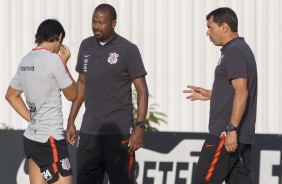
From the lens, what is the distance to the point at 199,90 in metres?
8.73

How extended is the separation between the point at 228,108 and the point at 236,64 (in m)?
0.39

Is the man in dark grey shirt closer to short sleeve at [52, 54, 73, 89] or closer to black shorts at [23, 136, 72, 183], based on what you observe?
black shorts at [23, 136, 72, 183]

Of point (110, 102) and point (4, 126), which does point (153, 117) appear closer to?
point (4, 126)

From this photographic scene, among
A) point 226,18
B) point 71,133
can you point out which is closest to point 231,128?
point 226,18

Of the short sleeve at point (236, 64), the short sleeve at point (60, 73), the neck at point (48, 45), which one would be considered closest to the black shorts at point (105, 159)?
the short sleeve at point (60, 73)

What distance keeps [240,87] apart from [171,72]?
16.5 feet

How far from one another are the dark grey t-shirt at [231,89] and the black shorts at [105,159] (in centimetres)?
98

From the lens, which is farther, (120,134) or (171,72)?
(171,72)

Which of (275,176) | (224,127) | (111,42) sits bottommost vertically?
(275,176)

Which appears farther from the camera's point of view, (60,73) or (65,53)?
(65,53)

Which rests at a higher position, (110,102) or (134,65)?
(134,65)

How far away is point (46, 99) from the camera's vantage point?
7910 mm

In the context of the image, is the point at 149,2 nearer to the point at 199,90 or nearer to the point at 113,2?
the point at 113,2

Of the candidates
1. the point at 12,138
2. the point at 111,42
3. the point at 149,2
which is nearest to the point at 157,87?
the point at 149,2
